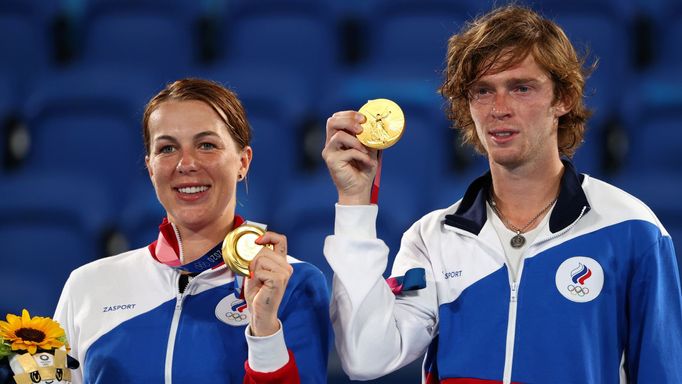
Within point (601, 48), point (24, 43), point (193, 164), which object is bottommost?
point (193, 164)

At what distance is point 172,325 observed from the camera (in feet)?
9.01

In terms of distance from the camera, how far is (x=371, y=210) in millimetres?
2600

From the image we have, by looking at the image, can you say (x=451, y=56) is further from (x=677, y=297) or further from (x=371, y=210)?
(x=677, y=297)

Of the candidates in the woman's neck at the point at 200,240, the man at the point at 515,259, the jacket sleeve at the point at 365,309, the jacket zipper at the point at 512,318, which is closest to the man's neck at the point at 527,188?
the man at the point at 515,259

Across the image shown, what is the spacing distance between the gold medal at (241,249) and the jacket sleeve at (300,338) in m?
0.17

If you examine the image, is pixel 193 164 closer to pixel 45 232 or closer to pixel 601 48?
pixel 45 232

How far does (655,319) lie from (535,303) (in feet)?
0.93

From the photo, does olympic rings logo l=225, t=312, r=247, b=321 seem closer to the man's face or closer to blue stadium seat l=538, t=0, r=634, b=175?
the man's face

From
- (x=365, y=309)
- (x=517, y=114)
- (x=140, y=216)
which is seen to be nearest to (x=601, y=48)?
(x=140, y=216)

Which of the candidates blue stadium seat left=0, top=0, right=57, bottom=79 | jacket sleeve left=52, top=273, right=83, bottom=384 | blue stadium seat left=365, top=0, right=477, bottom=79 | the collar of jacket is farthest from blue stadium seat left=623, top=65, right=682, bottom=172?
blue stadium seat left=0, top=0, right=57, bottom=79

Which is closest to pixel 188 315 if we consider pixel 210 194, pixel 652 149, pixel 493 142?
pixel 210 194

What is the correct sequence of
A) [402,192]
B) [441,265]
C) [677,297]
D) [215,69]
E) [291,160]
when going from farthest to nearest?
[215,69] → [291,160] → [402,192] → [441,265] → [677,297]

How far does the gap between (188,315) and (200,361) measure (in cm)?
15

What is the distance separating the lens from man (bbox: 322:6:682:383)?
8.18 feet
